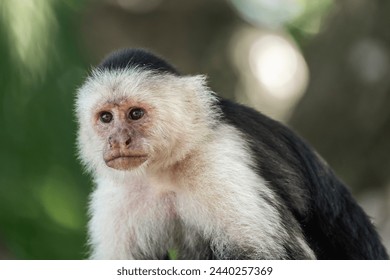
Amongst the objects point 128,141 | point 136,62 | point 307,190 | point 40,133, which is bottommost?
point 307,190

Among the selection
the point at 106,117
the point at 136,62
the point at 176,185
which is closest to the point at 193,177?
the point at 176,185

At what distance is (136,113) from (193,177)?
0.41m

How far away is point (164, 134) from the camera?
13.3 feet

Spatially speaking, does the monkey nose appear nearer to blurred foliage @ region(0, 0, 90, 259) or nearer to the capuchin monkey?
the capuchin monkey

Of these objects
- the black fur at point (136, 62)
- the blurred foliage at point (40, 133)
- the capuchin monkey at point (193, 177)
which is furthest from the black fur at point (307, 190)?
the blurred foliage at point (40, 133)

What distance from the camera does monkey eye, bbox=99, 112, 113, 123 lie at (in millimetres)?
4129

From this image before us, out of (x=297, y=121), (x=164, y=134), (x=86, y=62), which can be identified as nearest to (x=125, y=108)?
(x=164, y=134)

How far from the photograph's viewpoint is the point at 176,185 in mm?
4188

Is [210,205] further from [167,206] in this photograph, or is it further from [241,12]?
[241,12]

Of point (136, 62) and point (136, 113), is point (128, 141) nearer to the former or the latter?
point (136, 113)

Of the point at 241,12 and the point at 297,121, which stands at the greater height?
the point at 241,12

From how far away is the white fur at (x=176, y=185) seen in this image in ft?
13.1
